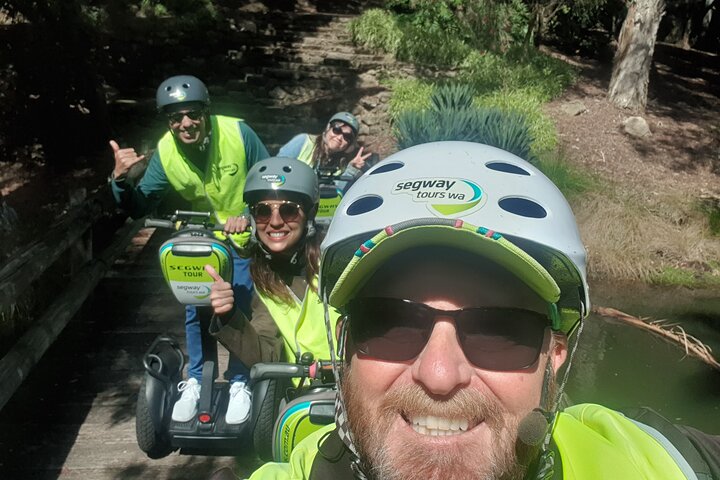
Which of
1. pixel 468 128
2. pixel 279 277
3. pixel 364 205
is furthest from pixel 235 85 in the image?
pixel 364 205

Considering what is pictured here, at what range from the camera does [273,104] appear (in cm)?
1230

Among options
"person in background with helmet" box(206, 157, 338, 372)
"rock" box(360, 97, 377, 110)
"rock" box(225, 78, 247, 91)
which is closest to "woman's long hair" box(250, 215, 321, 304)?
"person in background with helmet" box(206, 157, 338, 372)

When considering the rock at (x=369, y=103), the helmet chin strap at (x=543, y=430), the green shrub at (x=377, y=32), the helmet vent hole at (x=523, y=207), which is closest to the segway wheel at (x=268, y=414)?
the helmet chin strap at (x=543, y=430)

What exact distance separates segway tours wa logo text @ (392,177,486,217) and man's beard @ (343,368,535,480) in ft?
1.33

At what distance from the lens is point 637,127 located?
37.4 feet

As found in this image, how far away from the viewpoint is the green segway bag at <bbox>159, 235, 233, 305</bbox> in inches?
128

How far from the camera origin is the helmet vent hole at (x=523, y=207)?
1460 millimetres

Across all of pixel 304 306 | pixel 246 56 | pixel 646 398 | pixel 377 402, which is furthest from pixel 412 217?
pixel 246 56

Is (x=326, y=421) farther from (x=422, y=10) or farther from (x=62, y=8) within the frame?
(x=422, y=10)

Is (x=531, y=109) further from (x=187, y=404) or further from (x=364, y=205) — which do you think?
(x=364, y=205)

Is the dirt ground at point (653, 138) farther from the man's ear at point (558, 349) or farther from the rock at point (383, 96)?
the man's ear at point (558, 349)

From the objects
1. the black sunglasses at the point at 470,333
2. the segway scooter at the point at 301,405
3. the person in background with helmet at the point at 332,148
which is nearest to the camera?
the black sunglasses at the point at 470,333

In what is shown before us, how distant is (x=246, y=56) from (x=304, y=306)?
1190 cm

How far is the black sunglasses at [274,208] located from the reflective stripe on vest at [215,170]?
3.49ft
